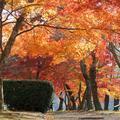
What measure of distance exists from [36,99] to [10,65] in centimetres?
1349

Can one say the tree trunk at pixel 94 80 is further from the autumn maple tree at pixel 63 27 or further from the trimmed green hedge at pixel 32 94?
the trimmed green hedge at pixel 32 94

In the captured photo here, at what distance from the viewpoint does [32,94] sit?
79.9 feet

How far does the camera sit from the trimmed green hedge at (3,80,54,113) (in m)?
24.3

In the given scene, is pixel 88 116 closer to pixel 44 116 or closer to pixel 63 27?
pixel 44 116

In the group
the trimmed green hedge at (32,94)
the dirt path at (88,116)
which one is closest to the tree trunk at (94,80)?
the trimmed green hedge at (32,94)

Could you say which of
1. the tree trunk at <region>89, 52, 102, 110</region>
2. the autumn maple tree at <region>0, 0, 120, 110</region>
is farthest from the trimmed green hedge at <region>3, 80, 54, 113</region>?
the tree trunk at <region>89, 52, 102, 110</region>

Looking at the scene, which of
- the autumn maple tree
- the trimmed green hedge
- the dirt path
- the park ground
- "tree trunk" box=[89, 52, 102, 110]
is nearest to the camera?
the park ground

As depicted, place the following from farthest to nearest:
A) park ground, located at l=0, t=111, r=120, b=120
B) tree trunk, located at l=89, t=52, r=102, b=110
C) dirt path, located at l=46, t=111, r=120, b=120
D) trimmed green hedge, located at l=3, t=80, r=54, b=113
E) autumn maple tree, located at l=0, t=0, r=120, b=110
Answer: tree trunk, located at l=89, t=52, r=102, b=110 → trimmed green hedge, located at l=3, t=80, r=54, b=113 → dirt path, located at l=46, t=111, r=120, b=120 → autumn maple tree, located at l=0, t=0, r=120, b=110 → park ground, located at l=0, t=111, r=120, b=120

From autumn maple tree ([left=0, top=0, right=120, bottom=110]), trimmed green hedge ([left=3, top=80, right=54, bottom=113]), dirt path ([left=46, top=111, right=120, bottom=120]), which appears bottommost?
dirt path ([left=46, top=111, right=120, bottom=120])

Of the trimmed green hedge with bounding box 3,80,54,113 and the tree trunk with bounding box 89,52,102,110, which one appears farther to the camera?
the tree trunk with bounding box 89,52,102,110

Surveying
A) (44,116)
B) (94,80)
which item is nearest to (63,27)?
(44,116)

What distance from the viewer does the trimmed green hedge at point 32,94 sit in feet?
79.6

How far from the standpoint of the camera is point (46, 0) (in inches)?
763

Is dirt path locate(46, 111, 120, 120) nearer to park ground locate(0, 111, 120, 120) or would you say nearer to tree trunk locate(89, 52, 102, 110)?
park ground locate(0, 111, 120, 120)
